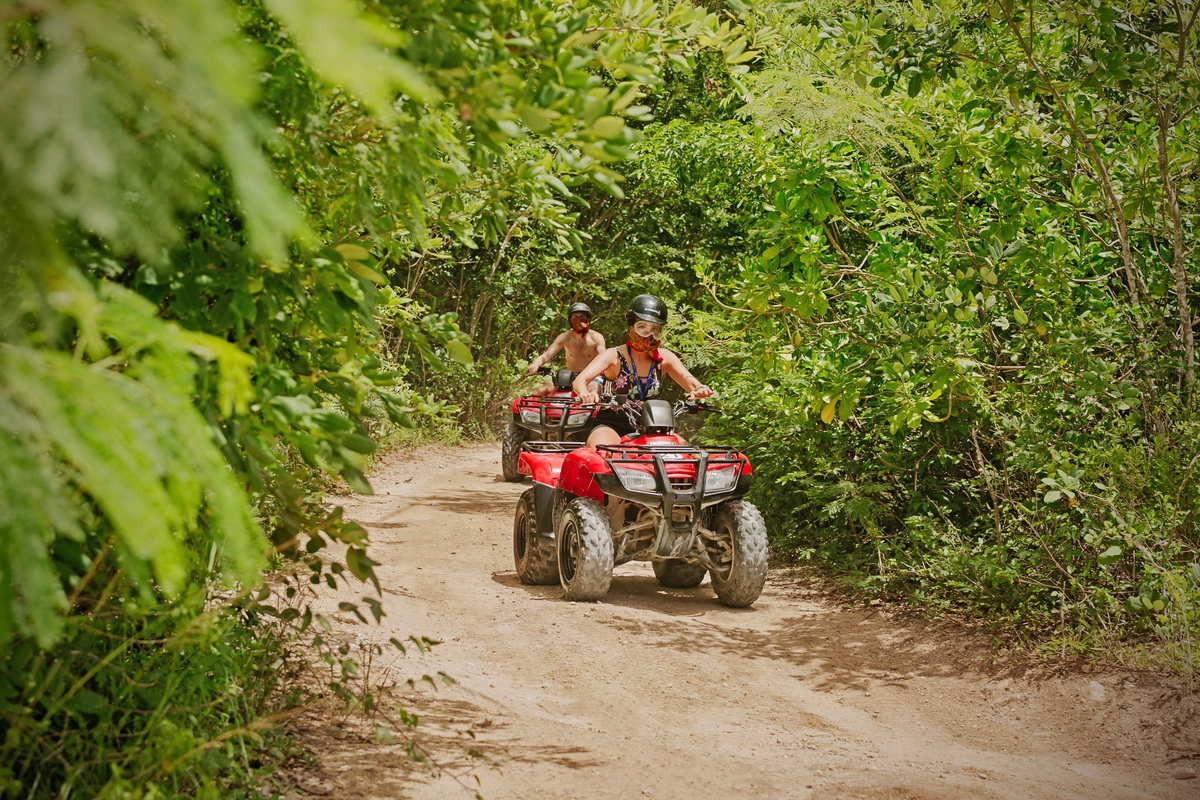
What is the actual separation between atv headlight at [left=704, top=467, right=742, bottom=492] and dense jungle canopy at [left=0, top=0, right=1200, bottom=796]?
806 millimetres

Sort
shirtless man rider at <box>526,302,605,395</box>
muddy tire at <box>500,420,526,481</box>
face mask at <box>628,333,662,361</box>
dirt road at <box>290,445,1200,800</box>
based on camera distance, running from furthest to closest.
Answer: muddy tire at <box>500,420,526,481</box>, shirtless man rider at <box>526,302,605,395</box>, face mask at <box>628,333,662,361</box>, dirt road at <box>290,445,1200,800</box>

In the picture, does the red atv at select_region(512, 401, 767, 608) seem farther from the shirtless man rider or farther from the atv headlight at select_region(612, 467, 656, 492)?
the shirtless man rider

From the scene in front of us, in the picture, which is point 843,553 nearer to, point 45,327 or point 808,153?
point 808,153

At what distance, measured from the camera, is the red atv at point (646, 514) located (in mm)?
6496

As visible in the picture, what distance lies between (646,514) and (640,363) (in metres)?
1.20

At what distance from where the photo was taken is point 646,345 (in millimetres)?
7508

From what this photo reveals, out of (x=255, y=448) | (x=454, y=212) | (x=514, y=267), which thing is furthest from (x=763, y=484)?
(x=514, y=267)

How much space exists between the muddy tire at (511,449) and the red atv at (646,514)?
608cm

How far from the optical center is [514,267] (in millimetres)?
18922

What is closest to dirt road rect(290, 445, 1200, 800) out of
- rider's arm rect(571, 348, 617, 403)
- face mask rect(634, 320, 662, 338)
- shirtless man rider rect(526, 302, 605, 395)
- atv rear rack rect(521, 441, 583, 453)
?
atv rear rack rect(521, 441, 583, 453)

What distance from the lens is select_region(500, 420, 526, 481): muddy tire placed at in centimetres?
1336

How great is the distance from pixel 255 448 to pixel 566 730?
7.70 ft

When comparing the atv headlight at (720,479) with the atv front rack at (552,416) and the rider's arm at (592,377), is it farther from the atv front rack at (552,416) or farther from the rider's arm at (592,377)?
the atv front rack at (552,416)

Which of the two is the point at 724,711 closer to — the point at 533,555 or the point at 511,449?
the point at 533,555
